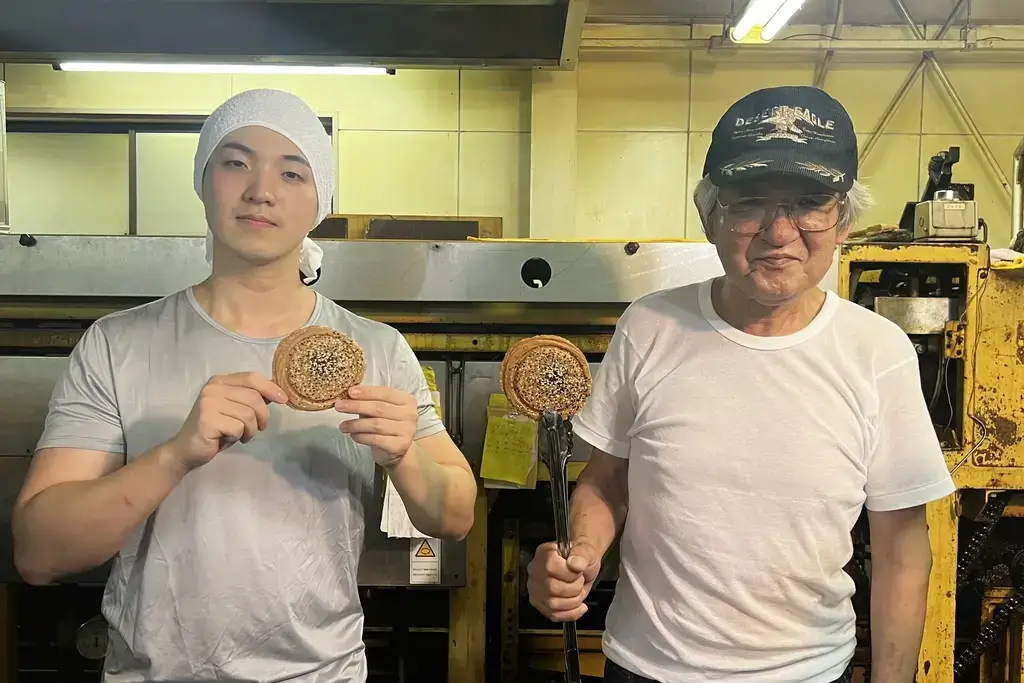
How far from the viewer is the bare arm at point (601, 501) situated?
1.07 meters

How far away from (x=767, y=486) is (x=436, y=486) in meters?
0.44

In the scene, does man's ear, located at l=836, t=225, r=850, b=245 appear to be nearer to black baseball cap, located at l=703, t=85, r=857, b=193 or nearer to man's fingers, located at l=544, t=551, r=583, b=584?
black baseball cap, located at l=703, t=85, r=857, b=193

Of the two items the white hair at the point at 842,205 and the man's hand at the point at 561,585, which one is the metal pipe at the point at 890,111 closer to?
the white hair at the point at 842,205

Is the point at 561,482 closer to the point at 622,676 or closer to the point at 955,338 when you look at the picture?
the point at 622,676

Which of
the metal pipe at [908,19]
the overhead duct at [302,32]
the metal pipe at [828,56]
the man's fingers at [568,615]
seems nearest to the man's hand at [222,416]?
the man's fingers at [568,615]

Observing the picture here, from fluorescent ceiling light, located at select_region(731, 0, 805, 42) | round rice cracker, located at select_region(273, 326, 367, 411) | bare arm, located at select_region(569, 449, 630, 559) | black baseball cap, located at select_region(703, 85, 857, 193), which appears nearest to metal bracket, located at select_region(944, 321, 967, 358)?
black baseball cap, located at select_region(703, 85, 857, 193)

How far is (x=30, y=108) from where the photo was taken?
136 inches

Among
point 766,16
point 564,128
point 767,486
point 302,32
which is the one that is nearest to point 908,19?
point 766,16

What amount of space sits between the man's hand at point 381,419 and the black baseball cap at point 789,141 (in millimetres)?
514

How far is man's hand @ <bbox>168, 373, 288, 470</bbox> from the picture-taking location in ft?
2.66

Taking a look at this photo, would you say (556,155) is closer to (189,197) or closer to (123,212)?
(189,197)

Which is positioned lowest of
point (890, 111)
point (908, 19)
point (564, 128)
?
point (564, 128)

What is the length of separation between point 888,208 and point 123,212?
3.90m

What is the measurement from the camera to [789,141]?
3.06ft
